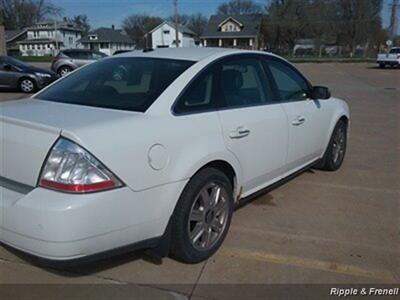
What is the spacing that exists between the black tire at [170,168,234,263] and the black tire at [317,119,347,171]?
243 cm

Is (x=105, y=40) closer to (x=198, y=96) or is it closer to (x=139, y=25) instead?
(x=139, y=25)

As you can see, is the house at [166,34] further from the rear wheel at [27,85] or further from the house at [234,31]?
the rear wheel at [27,85]

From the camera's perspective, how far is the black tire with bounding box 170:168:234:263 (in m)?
2.87

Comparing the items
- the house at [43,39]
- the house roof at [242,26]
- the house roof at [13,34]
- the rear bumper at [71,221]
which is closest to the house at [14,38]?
the house roof at [13,34]

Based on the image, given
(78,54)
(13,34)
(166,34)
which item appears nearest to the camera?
(78,54)

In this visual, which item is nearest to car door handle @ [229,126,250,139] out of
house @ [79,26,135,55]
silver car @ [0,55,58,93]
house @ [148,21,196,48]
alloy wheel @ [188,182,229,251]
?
alloy wheel @ [188,182,229,251]

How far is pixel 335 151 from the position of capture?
5457 mm

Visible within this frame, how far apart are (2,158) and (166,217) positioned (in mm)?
1104

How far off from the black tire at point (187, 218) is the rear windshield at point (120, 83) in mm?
643

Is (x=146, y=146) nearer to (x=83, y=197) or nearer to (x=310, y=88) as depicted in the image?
(x=83, y=197)

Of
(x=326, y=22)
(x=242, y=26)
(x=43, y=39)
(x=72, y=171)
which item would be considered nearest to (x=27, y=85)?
(x=72, y=171)

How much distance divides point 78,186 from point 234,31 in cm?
7882

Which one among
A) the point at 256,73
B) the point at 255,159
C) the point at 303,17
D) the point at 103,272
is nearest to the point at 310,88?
the point at 256,73

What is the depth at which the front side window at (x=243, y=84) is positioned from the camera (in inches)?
137
